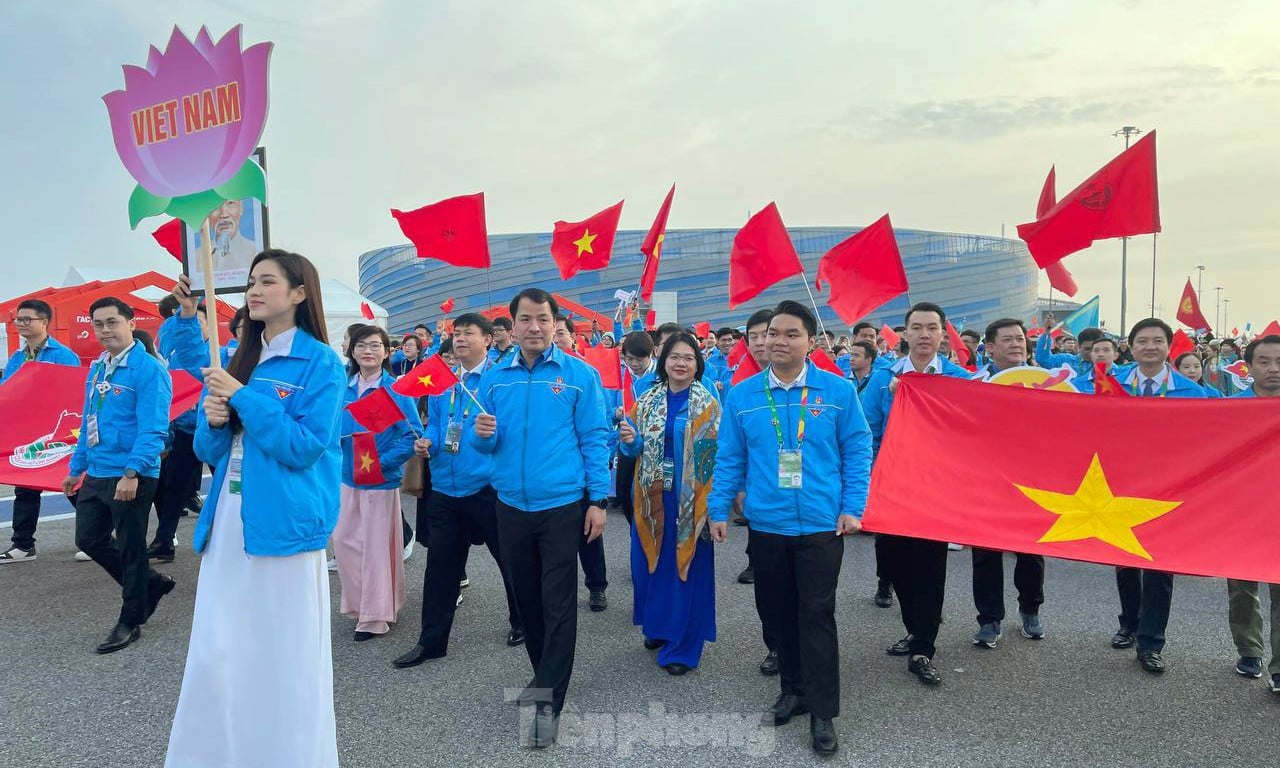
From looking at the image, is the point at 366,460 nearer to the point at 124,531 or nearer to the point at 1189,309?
the point at 124,531

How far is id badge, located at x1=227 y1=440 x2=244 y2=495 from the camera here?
269 centimetres

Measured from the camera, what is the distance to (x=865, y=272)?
7.61 metres

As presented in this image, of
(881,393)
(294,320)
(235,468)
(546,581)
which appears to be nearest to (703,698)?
(546,581)

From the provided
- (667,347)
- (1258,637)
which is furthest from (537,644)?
(1258,637)

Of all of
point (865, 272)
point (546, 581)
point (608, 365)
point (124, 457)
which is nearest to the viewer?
point (546, 581)

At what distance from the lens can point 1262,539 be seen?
12.0 ft

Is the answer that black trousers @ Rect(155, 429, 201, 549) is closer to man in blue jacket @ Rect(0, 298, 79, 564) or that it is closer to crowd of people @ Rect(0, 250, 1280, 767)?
man in blue jacket @ Rect(0, 298, 79, 564)

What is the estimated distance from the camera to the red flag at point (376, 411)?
490 centimetres

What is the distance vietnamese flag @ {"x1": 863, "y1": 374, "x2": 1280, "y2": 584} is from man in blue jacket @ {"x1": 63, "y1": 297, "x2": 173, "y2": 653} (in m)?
4.16

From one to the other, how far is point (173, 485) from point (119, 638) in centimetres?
229

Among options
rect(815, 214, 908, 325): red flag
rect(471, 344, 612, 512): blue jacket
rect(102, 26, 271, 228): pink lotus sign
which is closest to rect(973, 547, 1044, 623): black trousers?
rect(471, 344, 612, 512): blue jacket

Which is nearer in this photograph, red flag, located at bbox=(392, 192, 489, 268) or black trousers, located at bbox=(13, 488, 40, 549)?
black trousers, located at bbox=(13, 488, 40, 549)

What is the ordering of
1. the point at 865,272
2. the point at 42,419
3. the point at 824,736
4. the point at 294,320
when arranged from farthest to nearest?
1. the point at 865,272
2. the point at 42,419
3. the point at 824,736
4. the point at 294,320

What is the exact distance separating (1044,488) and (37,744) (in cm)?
485
